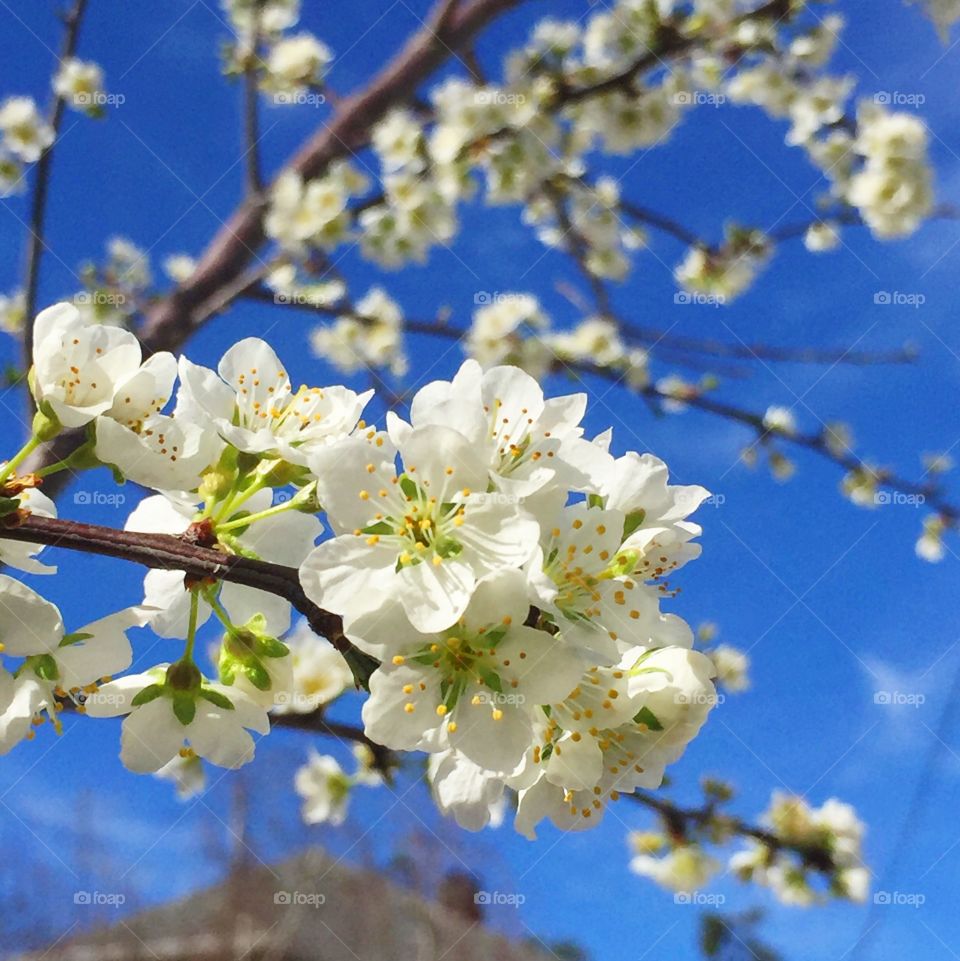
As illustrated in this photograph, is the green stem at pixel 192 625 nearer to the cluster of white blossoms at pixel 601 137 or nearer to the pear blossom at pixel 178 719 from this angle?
the pear blossom at pixel 178 719

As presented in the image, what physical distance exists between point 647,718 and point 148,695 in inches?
21.6

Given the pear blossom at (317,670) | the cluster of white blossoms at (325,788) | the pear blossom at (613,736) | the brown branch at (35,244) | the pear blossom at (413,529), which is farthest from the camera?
the cluster of white blossoms at (325,788)

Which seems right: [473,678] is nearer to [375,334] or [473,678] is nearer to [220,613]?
[220,613]

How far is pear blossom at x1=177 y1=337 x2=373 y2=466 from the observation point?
995 millimetres

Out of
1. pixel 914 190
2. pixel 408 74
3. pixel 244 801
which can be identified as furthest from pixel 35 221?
pixel 244 801

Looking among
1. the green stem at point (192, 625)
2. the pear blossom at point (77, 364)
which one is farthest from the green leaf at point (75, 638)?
the pear blossom at point (77, 364)

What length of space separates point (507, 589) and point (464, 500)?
3.9 inches

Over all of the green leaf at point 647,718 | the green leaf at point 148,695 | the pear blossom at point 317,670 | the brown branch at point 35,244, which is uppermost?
the brown branch at point 35,244

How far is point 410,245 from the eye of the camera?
3797mm

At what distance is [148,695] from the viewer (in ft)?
Result: 3.40

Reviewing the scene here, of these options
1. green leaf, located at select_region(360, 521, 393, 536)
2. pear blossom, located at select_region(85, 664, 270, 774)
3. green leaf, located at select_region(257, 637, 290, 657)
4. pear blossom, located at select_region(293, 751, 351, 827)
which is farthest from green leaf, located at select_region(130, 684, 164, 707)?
pear blossom, located at select_region(293, 751, 351, 827)

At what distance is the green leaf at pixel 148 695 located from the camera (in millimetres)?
1033

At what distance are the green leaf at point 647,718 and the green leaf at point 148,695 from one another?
525 mm

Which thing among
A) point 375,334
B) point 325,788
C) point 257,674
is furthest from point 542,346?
point 257,674
